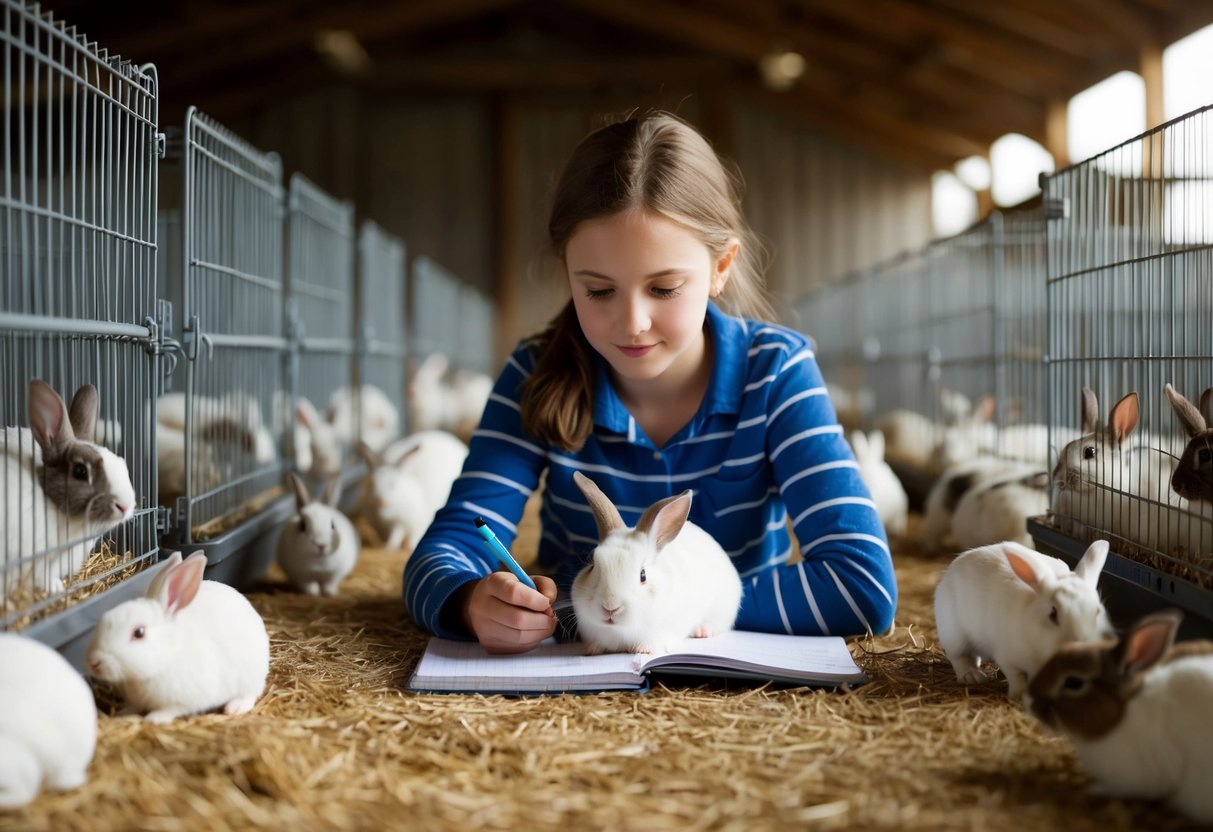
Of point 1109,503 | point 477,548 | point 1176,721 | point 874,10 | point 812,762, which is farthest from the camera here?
point 874,10

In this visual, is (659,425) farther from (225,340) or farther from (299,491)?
(225,340)

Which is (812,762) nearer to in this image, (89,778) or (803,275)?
(89,778)

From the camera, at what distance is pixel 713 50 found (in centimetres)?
1289

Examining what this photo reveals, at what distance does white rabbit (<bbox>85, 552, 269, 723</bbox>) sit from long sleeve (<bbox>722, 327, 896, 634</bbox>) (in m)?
0.94

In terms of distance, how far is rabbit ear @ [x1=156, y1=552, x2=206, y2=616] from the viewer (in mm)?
1724

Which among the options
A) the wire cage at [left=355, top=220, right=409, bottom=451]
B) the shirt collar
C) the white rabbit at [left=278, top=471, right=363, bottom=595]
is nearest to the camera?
the shirt collar

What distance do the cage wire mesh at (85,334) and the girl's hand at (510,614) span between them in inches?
26.0

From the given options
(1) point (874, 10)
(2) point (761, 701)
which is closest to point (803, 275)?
(1) point (874, 10)

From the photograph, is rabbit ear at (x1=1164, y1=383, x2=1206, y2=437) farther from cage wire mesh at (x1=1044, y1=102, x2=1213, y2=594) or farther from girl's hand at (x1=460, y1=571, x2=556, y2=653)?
girl's hand at (x1=460, y1=571, x2=556, y2=653)

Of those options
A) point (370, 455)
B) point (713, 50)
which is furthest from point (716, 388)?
point (713, 50)

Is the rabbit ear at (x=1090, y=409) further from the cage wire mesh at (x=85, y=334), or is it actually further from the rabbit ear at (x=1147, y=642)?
the cage wire mesh at (x=85, y=334)

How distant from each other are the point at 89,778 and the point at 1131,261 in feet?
6.95

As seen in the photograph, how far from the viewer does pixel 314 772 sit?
1.50 m

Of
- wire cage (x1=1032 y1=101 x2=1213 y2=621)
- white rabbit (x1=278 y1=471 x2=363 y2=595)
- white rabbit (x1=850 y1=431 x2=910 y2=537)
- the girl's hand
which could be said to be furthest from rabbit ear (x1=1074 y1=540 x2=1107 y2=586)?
white rabbit (x1=850 y1=431 x2=910 y2=537)
